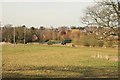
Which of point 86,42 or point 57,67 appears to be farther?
point 86,42

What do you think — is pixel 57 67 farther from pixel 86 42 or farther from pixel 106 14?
pixel 86 42

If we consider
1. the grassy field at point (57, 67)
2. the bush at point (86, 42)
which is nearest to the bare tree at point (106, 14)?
the grassy field at point (57, 67)

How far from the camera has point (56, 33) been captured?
7875 cm

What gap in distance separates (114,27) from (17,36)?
5858 centimetres

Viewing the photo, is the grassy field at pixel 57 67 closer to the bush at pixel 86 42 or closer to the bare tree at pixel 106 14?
the bare tree at pixel 106 14

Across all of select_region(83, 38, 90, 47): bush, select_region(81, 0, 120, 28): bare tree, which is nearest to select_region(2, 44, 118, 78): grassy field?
select_region(81, 0, 120, 28): bare tree

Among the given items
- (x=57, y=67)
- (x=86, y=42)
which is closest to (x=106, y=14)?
(x=57, y=67)

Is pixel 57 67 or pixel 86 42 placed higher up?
pixel 86 42

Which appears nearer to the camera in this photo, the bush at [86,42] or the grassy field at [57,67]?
the grassy field at [57,67]

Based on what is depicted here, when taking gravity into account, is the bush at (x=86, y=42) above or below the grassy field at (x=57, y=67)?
above

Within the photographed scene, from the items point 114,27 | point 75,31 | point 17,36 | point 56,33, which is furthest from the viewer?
point 56,33

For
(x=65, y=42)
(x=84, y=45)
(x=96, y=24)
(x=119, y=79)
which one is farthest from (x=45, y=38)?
(x=119, y=79)

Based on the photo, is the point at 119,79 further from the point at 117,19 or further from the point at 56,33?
the point at 56,33

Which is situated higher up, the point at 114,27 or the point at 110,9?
the point at 110,9
